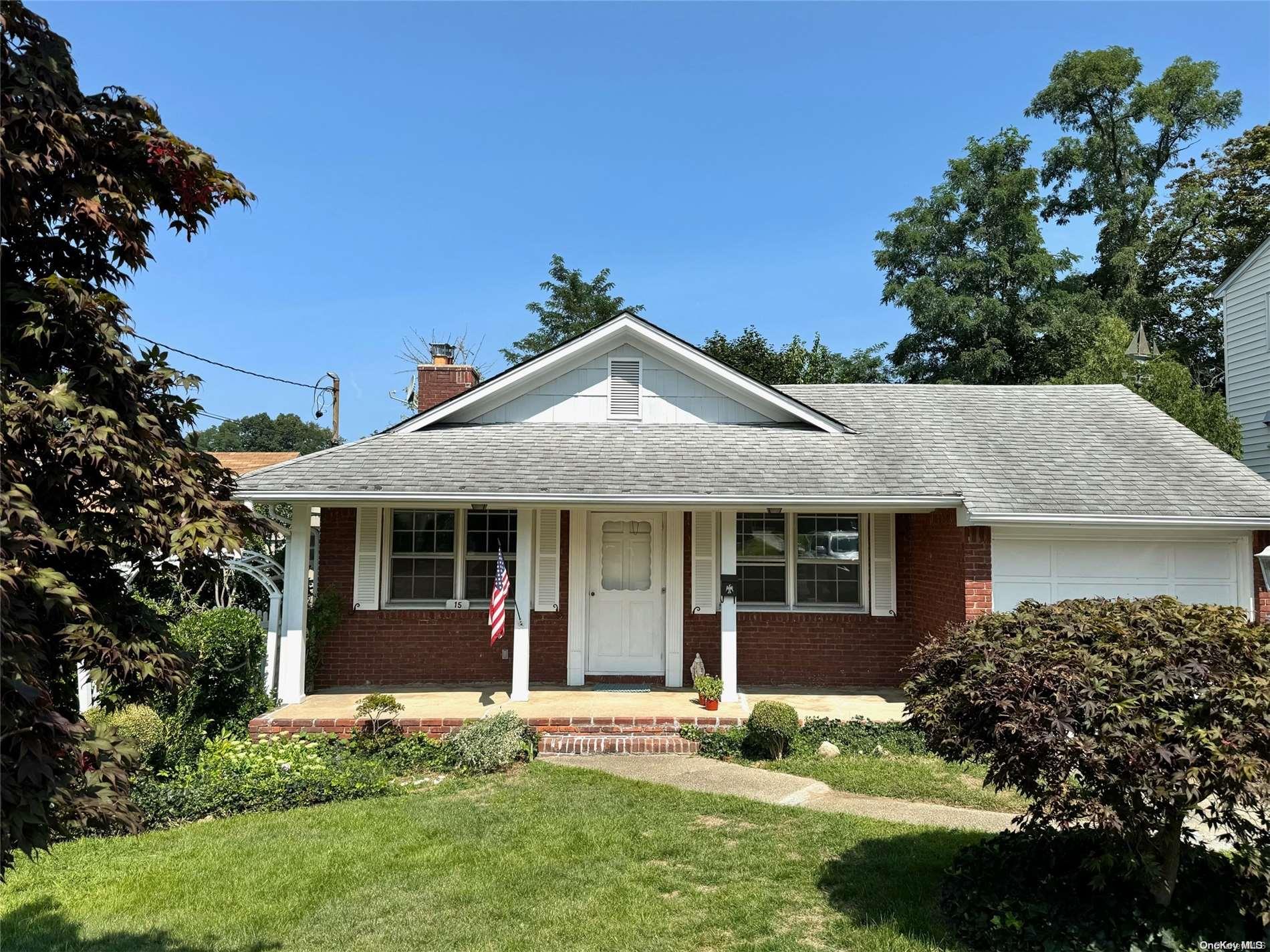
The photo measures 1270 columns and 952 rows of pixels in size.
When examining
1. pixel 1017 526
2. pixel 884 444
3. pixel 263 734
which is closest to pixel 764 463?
pixel 884 444

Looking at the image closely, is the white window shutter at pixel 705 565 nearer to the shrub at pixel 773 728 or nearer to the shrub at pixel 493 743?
the shrub at pixel 773 728

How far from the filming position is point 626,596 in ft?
35.8

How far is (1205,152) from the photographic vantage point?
27812 mm

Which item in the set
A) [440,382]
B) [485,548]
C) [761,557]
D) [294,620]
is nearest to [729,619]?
[761,557]

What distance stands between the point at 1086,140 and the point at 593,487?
98.9 feet

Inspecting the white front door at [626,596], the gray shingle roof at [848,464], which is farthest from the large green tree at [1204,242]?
the white front door at [626,596]

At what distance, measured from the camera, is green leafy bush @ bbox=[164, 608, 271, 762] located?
870 cm

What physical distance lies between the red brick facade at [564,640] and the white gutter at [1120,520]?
4.00 feet

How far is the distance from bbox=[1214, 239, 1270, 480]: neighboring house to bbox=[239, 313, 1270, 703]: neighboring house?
23.6ft

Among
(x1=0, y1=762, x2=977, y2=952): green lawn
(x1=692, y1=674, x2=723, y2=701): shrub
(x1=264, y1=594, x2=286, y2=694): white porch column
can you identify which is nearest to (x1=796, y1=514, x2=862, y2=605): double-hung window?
(x1=692, y1=674, x2=723, y2=701): shrub

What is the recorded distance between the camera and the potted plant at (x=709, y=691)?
9.15 meters

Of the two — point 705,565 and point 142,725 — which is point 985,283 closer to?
point 705,565

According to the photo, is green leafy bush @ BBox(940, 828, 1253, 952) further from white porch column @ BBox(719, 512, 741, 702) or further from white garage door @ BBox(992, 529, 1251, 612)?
white garage door @ BBox(992, 529, 1251, 612)

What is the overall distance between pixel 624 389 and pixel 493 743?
5943 mm
